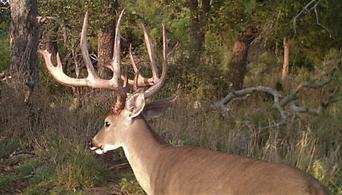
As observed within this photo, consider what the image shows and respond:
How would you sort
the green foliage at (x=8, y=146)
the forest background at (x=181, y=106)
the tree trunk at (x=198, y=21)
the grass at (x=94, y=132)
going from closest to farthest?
the grass at (x=94, y=132) < the forest background at (x=181, y=106) < the green foliage at (x=8, y=146) < the tree trunk at (x=198, y=21)

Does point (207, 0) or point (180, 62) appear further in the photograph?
point (207, 0)

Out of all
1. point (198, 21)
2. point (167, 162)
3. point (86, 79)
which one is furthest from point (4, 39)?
point (167, 162)

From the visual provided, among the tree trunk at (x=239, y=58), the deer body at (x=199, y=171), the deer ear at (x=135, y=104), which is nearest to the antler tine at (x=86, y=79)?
the deer ear at (x=135, y=104)

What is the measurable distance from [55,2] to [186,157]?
8.02 meters

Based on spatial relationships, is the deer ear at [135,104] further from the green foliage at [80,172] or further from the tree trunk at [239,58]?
the tree trunk at [239,58]

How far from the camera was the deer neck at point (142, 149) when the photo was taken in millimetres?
5641

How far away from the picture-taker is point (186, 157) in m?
5.28

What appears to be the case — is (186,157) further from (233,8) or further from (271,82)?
(271,82)

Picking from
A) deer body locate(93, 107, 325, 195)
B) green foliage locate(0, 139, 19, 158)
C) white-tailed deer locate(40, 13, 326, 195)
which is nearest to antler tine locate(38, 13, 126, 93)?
white-tailed deer locate(40, 13, 326, 195)

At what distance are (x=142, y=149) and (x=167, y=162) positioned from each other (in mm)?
422

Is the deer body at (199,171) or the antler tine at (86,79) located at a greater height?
the antler tine at (86,79)

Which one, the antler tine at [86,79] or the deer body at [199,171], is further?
the antler tine at [86,79]

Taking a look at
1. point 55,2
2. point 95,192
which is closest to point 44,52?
point 95,192

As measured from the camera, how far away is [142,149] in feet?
18.9
